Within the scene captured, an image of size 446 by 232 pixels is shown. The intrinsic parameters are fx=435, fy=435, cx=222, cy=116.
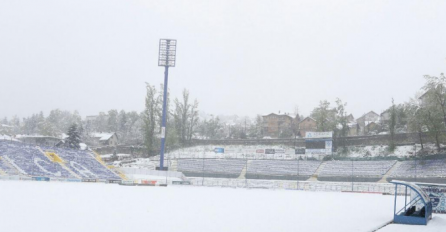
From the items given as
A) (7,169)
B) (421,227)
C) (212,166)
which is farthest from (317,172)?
(421,227)

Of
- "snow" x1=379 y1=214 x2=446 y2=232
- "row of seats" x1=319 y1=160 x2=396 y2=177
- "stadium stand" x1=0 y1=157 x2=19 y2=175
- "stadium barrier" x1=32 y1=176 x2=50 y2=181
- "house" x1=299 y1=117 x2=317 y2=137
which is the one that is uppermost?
"house" x1=299 y1=117 x2=317 y2=137

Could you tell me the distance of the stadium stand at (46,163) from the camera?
140ft

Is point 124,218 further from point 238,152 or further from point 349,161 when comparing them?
point 238,152

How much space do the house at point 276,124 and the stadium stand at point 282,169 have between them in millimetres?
34660

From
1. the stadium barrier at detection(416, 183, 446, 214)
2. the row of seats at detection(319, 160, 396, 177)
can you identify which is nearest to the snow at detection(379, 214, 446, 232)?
the stadium barrier at detection(416, 183, 446, 214)

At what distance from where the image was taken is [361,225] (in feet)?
56.7

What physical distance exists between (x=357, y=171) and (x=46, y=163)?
34.7 meters

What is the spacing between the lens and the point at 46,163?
45.9m

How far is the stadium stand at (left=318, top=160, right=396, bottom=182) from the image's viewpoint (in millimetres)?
48688

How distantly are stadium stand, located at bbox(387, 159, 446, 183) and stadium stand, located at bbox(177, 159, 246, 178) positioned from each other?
19.1 metres

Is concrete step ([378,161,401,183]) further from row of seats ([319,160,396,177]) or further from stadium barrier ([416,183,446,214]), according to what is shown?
stadium barrier ([416,183,446,214])

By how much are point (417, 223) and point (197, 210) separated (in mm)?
9803

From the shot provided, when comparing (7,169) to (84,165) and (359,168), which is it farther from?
(359,168)

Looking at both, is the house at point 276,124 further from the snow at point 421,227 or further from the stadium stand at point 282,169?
the snow at point 421,227
